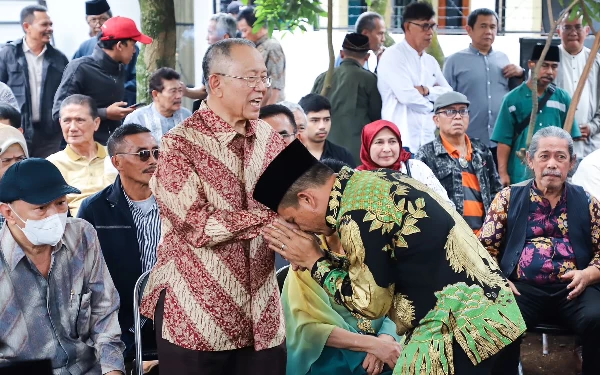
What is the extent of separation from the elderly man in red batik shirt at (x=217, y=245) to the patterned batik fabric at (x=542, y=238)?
2358mm

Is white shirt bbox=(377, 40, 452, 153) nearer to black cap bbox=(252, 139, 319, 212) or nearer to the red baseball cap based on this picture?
the red baseball cap

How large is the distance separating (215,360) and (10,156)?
7.64 feet

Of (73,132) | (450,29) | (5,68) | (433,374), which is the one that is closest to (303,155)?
(433,374)

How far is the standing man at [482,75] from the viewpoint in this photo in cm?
803

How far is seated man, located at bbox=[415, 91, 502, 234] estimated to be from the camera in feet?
21.2

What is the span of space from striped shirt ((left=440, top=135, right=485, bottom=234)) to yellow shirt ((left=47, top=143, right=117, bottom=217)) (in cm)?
240

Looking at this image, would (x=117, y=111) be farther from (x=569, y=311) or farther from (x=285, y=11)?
(x=569, y=311)

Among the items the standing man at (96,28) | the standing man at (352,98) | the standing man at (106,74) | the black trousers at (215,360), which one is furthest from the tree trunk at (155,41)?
the black trousers at (215,360)

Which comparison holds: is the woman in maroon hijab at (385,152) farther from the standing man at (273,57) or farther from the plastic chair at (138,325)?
→ the standing man at (273,57)

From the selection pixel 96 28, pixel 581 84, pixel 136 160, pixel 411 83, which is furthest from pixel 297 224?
pixel 96 28

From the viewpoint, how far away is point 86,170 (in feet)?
21.0

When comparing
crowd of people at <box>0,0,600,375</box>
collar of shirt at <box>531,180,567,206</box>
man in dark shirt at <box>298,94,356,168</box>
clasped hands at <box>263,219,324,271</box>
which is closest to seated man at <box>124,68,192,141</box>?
crowd of people at <box>0,0,600,375</box>

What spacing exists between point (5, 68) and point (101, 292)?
15.2 feet

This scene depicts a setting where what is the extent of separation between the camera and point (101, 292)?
4.15 m
